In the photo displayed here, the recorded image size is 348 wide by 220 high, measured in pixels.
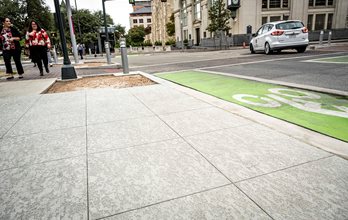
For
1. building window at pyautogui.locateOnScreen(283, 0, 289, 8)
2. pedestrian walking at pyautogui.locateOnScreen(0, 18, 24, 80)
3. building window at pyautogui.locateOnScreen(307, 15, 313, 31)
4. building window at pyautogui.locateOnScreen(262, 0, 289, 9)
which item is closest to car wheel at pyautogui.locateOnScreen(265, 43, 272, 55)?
pedestrian walking at pyautogui.locateOnScreen(0, 18, 24, 80)

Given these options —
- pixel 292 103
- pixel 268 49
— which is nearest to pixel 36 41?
pixel 292 103

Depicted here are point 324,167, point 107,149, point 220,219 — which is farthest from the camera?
point 107,149

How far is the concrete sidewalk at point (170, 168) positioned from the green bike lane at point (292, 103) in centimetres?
30

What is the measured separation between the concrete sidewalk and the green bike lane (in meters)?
0.30

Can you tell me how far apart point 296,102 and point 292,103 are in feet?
0.34

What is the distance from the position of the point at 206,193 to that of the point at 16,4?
61.0 metres

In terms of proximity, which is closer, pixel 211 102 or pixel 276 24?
pixel 211 102

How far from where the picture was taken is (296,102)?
416cm

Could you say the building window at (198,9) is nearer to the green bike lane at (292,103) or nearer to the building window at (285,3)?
the building window at (285,3)

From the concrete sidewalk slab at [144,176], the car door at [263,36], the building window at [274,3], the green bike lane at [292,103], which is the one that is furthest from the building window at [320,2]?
the concrete sidewalk slab at [144,176]

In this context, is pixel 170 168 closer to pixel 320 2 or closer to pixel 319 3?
pixel 319 3

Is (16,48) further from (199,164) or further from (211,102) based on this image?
(199,164)

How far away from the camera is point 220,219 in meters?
1.54

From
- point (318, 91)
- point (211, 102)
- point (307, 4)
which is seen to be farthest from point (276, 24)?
point (307, 4)
